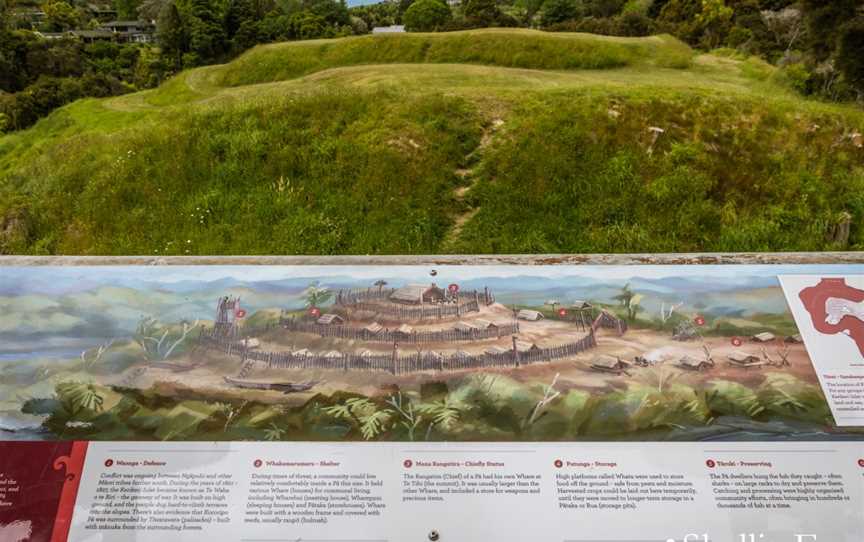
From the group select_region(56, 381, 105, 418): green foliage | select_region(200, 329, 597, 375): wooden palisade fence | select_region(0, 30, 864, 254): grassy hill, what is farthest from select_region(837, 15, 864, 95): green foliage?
select_region(56, 381, 105, 418): green foliage

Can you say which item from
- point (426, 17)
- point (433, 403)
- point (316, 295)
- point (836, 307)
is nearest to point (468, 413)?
point (433, 403)

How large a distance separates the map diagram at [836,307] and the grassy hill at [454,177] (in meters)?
3.37

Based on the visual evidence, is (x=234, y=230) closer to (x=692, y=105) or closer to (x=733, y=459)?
(x=733, y=459)

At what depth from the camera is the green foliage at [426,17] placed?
26.1m

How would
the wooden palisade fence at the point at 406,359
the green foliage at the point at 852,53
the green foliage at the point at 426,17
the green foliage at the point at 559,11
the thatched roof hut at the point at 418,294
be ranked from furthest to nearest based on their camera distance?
the green foliage at the point at 559,11 → the green foliage at the point at 426,17 → the green foliage at the point at 852,53 → the thatched roof hut at the point at 418,294 → the wooden palisade fence at the point at 406,359

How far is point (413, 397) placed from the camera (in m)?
3.63

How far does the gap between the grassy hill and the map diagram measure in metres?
3.37

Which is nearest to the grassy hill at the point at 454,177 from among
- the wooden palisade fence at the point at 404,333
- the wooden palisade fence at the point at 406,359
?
the wooden palisade fence at the point at 404,333

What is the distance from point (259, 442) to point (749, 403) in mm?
3336

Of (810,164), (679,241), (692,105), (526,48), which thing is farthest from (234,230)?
(526,48)

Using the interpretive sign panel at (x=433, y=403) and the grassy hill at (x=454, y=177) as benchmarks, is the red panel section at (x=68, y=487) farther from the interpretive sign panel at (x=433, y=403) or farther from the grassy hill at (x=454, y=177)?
the grassy hill at (x=454, y=177)

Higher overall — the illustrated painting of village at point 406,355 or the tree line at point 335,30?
the illustrated painting of village at point 406,355

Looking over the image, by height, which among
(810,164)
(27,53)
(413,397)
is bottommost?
(27,53)

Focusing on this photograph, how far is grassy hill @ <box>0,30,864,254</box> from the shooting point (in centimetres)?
782
